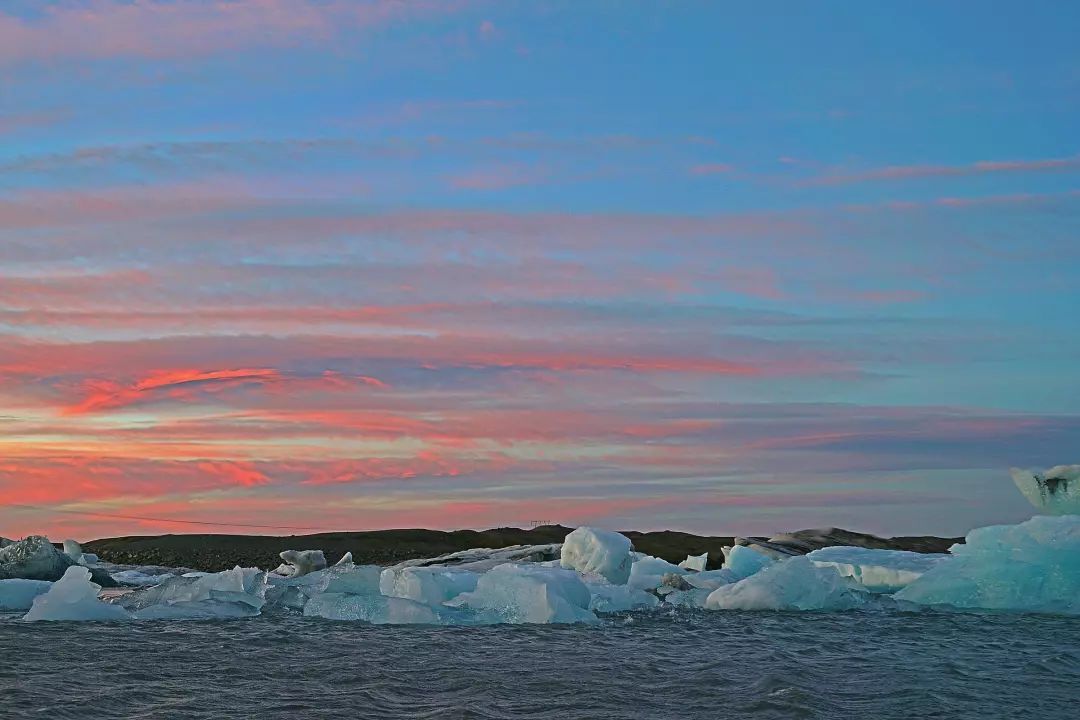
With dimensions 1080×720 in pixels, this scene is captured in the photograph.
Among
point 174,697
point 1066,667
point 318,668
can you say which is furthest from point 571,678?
point 1066,667

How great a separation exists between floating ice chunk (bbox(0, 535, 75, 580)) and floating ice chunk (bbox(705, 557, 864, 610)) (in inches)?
565

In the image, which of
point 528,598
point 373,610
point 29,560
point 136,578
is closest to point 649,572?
point 528,598

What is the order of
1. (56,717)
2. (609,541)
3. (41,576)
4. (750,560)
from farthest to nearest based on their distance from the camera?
1. (750,560)
2. (41,576)
3. (609,541)
4. (56,717)

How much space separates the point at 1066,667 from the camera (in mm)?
11633

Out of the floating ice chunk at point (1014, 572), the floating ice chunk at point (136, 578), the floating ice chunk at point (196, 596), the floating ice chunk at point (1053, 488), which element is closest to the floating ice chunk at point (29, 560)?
the floating ice chunk at point (136, 578)

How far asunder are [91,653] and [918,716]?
29.8 ft

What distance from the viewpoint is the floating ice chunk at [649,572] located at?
76.9ft

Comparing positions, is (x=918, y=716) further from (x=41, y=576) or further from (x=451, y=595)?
(x=41, y=576)

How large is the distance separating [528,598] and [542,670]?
5018 mm

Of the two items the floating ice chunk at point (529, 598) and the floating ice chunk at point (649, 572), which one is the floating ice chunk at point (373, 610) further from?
the floating ice chunk at point (649, 572)

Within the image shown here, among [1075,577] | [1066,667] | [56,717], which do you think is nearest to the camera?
[56,717]

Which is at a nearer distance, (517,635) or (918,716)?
(918,716)

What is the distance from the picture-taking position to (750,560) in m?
25.4

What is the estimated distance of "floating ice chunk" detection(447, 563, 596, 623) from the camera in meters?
16.0
